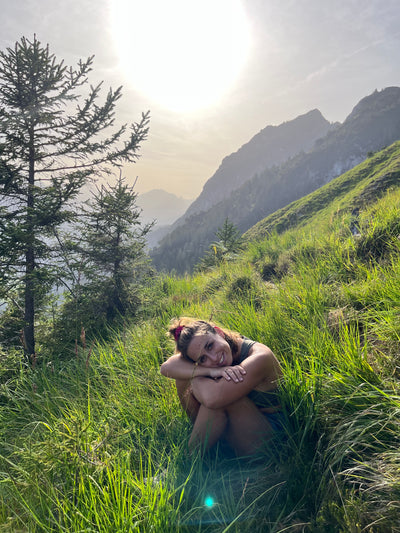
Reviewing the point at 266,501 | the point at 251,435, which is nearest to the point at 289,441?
the point at 251,435

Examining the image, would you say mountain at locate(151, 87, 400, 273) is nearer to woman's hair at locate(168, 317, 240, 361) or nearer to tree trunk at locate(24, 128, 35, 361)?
tree trunk at locate(24, 128, 35, 361)

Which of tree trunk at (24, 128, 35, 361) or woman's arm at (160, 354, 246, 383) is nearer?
woman's arm at (160, 354, 246, 383)

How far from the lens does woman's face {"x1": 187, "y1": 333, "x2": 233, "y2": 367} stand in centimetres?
226

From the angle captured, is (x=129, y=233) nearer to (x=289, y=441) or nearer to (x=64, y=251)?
(x=64, y=251)

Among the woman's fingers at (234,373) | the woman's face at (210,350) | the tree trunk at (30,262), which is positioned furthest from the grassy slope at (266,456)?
the tree trunk at (30,262)

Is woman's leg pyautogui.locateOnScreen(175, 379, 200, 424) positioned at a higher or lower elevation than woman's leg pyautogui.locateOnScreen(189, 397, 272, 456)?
higher

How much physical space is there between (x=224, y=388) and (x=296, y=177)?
6326 inches

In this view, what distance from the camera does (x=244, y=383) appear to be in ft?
6.58

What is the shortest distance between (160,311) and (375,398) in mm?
4471

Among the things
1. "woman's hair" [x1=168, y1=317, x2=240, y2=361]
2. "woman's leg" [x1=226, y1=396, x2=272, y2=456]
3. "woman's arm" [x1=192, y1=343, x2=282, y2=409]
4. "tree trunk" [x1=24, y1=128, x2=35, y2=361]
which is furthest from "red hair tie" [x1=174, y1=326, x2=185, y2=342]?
"tree trunk" [x1=24, y1=128, x2=35, y2=361]

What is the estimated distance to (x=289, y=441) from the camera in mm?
1937

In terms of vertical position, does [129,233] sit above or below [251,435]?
above

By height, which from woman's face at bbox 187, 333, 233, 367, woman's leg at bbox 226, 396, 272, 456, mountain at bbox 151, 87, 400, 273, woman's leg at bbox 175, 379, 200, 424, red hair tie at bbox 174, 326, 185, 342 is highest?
mountain at bbox 151, 87, 400, 273

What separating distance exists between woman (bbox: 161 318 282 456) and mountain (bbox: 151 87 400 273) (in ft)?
298
